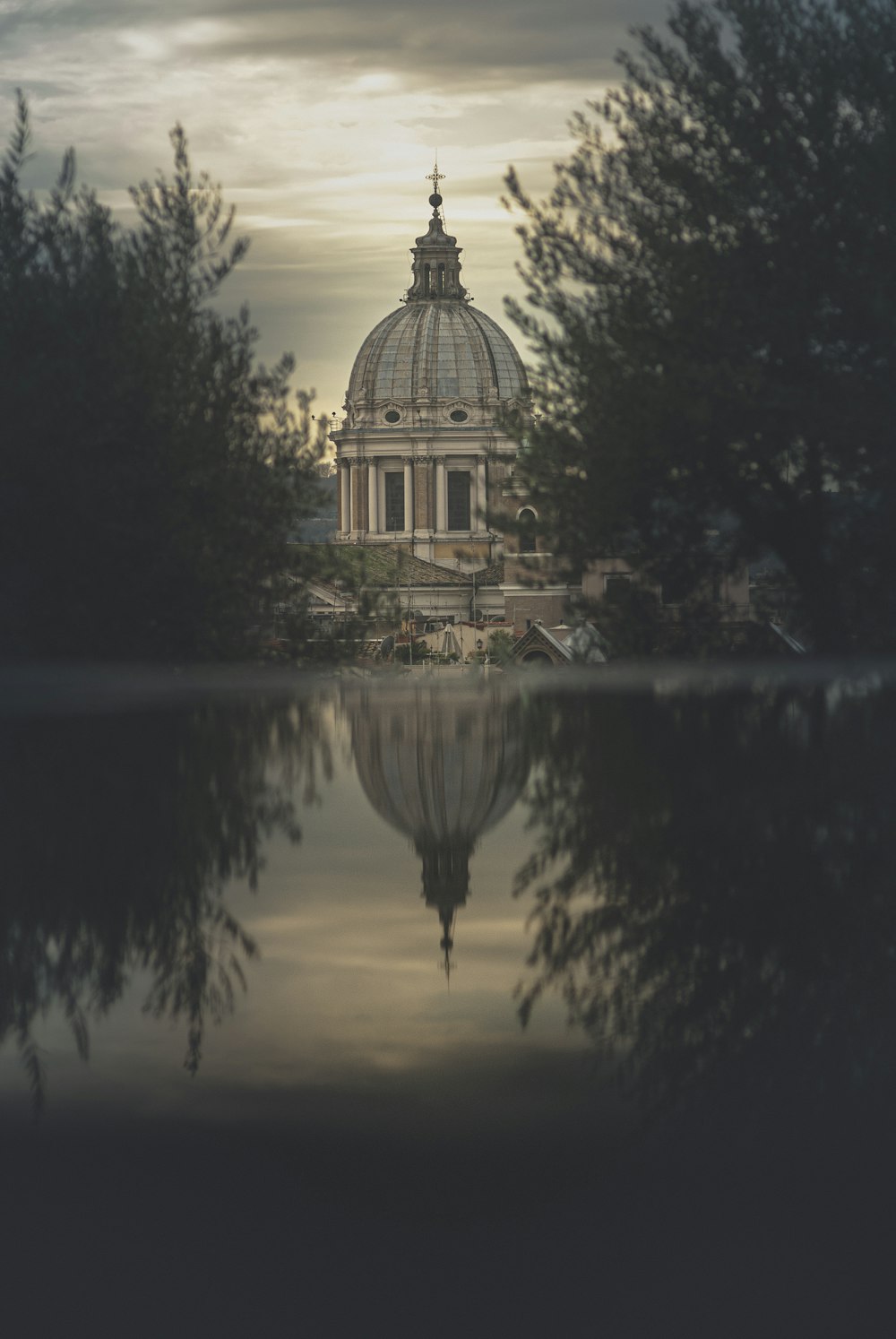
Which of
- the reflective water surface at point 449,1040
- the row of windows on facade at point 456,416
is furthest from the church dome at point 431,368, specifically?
the reflective water surface at point 449,1040

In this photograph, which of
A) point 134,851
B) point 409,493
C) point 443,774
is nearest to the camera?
point 134,851

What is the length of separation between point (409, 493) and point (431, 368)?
7967 mm

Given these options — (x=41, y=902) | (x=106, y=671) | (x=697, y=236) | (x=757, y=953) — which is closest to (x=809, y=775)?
(x=757, y=953)

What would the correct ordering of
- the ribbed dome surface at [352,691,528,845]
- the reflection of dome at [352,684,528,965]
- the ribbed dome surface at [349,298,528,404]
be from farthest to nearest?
the ribbed dome surface at [349,298,528,404] → the ribbed dome surface at [352,691,528,845] → the reflection of dome at [352,684,528,965]

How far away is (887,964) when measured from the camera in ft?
10.7

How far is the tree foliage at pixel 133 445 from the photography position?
11.0 metres

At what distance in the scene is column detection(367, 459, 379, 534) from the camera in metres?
107

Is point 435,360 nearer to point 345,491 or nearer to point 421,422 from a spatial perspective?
point 421,422

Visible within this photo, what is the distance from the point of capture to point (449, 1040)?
2910 millimetres

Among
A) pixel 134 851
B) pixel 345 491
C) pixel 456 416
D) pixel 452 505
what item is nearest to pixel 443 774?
pixel 134 851

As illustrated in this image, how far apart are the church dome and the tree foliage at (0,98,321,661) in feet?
307

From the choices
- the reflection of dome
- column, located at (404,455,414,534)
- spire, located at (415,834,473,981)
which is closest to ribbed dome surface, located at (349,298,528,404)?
column, located at (404,455,414,534)

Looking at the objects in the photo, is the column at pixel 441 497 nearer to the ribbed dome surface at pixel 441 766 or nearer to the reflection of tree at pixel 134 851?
the ribbed dome surface at pixel 441 766

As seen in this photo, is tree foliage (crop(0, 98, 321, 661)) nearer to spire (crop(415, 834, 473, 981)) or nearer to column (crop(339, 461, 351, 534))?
spire (crop(415, 834, 473, 981))
